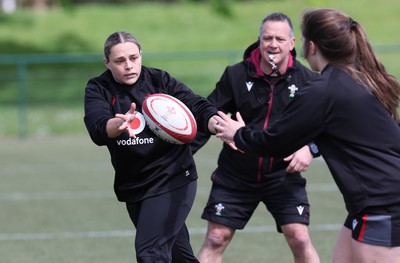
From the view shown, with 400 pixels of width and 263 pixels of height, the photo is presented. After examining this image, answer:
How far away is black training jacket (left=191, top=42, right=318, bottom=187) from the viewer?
19.9 ft

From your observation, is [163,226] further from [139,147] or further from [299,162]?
[299,162]

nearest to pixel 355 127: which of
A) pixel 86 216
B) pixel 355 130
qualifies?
pixel 355 130

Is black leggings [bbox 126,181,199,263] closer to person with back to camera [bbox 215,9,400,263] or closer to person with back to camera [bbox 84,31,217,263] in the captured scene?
person with back to camera [bbox 84,31,217,263]

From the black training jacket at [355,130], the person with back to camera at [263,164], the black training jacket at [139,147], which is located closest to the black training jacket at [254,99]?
the person with back to camera at [263,164]

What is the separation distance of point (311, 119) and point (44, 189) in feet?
26.5

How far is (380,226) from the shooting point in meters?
4.17

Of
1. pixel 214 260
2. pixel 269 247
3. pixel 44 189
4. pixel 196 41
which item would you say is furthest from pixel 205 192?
pixel 196 41

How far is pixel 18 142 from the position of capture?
17.5 m

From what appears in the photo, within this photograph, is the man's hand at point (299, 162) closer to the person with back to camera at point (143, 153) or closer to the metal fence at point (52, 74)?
the person with back to camera at point (143, 153)

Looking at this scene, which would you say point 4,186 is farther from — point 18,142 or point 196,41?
point 196,41

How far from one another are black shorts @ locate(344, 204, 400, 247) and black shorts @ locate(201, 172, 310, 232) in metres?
1.88

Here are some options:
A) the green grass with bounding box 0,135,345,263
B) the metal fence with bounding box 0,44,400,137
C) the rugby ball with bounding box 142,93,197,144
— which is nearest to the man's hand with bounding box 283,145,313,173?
the rugby ball with bounding box 142,93,197,144

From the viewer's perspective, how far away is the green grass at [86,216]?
25.9ft

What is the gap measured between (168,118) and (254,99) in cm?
116
